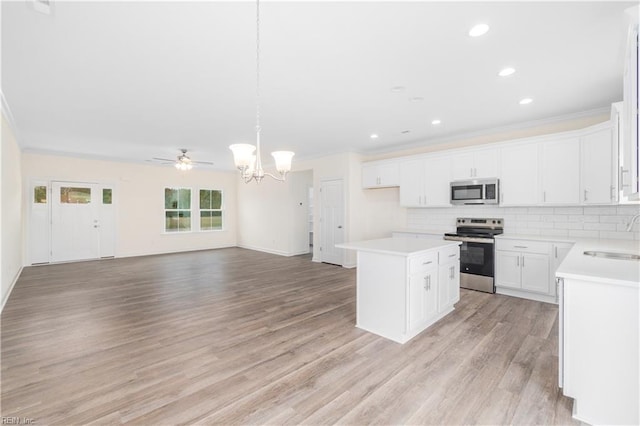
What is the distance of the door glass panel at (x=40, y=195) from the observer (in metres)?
6.88

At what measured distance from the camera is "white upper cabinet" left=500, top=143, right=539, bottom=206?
14.3ft

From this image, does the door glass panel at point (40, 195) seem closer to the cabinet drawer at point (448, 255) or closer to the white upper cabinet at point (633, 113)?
the cabinet drawer at point (448, 255)

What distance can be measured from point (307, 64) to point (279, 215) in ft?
20.4

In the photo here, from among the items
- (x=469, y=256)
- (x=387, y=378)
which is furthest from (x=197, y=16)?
(x=469, y=256)

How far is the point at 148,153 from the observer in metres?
6.99

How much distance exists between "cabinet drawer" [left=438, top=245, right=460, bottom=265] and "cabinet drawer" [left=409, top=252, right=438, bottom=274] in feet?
0.43

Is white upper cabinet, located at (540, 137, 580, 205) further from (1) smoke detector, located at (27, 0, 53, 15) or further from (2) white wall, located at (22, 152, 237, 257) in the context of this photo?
(2) white wall, located at (22, 152, 237, 257)

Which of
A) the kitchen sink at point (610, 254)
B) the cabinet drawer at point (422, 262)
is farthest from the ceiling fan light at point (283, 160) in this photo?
the kitchen sink at point (610, 254)

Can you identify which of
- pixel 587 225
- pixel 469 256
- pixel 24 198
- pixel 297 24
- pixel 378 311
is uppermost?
pixel 297 24

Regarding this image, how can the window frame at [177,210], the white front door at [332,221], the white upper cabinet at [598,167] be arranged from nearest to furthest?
1. the white upper cabinet at [598,167]
2. the white front door at [332,221]
3. the window frame at [177,210]

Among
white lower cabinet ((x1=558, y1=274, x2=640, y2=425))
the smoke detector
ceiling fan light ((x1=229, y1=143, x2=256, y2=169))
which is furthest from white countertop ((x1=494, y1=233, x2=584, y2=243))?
the smoke detector

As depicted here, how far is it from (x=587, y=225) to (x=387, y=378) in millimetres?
3899

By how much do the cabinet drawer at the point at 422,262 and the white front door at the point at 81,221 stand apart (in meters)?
8.03

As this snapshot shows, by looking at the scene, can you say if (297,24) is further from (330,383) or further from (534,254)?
(534,254)
